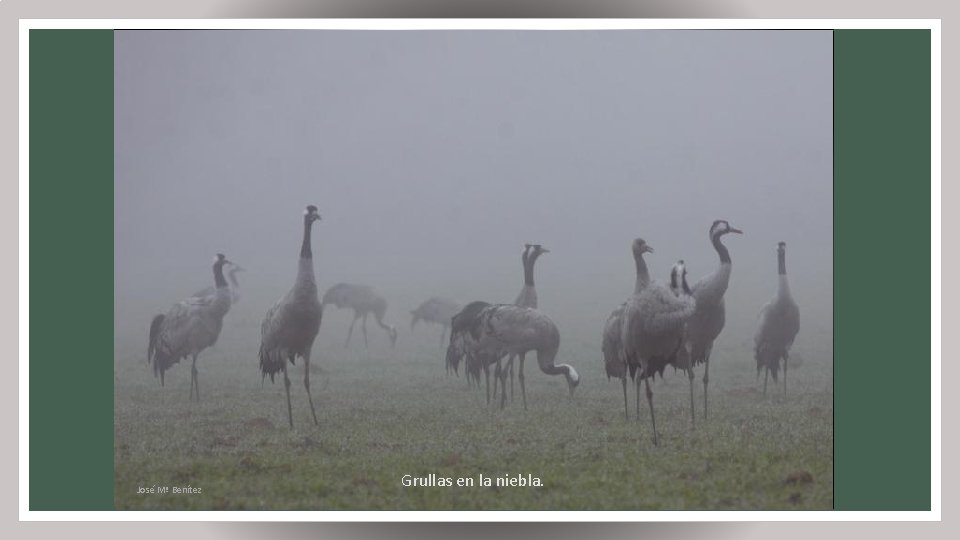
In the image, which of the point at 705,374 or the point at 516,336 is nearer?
the point at 705,374

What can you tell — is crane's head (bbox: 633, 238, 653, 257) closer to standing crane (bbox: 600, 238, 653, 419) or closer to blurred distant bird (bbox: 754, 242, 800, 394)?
standing crane (bbox: 600, 238, 653, 419)

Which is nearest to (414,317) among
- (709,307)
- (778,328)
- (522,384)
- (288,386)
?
(522,384)

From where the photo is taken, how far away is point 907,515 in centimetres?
1103

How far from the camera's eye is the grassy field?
10.7 metres

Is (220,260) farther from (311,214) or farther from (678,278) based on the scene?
(678,278)

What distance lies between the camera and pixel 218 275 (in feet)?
36.9

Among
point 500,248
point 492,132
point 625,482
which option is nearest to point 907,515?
point 625,482

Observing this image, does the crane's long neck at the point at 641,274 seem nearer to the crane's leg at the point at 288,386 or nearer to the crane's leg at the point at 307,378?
the crane's leg at the point at 307,378

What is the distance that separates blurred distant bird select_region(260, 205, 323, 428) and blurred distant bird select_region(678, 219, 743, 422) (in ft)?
10.8

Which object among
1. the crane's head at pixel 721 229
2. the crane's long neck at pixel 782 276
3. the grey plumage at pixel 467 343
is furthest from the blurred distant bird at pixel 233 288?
the crane's long neck at pixel 782 276

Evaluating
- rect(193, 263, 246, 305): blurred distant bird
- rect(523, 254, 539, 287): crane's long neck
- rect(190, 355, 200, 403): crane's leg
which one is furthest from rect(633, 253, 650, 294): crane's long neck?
rect(190, 355, 200, 403): crane's leg

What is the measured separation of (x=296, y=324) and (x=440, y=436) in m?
1.62

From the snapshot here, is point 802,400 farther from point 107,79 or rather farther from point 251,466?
point 107,79

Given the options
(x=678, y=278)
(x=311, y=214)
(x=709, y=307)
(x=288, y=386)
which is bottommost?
(x=288, y=386)
